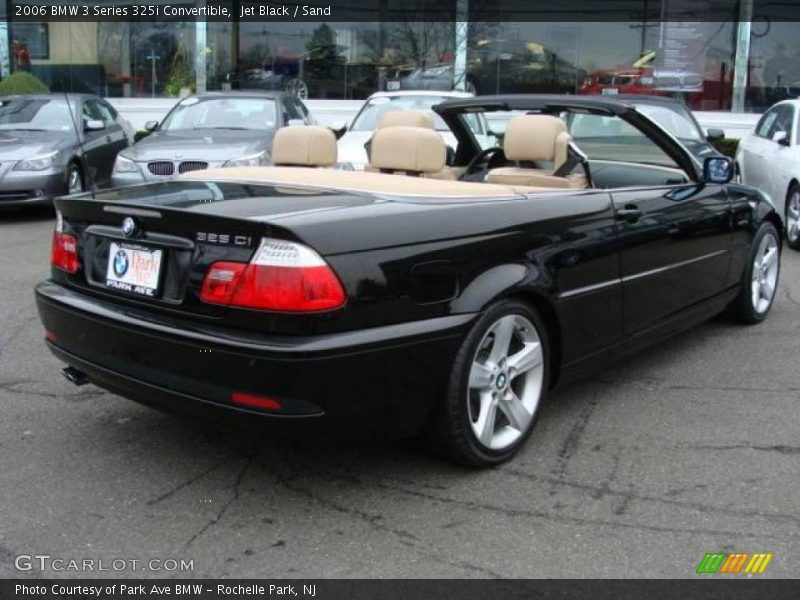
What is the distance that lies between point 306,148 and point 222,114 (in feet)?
20.6

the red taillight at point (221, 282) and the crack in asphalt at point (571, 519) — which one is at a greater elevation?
the red taillight at point (221, 282)

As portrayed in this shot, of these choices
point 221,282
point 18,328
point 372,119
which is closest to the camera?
point 221,282

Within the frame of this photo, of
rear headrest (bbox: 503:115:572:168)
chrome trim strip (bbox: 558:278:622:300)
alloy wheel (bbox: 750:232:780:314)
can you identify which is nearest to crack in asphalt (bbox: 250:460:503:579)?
chrome trim strip (bbox: 558:278:622:300)

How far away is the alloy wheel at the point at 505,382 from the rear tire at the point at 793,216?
595 cm

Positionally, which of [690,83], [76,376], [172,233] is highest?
[690,83]

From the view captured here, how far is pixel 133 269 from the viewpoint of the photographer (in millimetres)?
3242

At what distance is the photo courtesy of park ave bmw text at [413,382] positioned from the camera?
284 centimetres

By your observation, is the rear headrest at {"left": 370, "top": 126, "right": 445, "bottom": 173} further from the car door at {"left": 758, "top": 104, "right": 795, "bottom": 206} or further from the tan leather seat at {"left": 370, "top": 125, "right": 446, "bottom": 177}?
the car door at {"left": 758, "top": 104, "right": 795, "bottom": 206}

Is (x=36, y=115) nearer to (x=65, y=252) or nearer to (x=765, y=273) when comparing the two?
(x=65, y=252)

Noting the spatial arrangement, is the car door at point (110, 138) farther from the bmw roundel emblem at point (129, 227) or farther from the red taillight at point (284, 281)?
the red taillight at point (284, 281)


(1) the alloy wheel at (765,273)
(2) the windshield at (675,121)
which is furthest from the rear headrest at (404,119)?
(2) the windshield at (675,121)

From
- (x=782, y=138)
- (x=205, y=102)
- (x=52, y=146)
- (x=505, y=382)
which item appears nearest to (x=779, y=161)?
(x=782, y=138)
